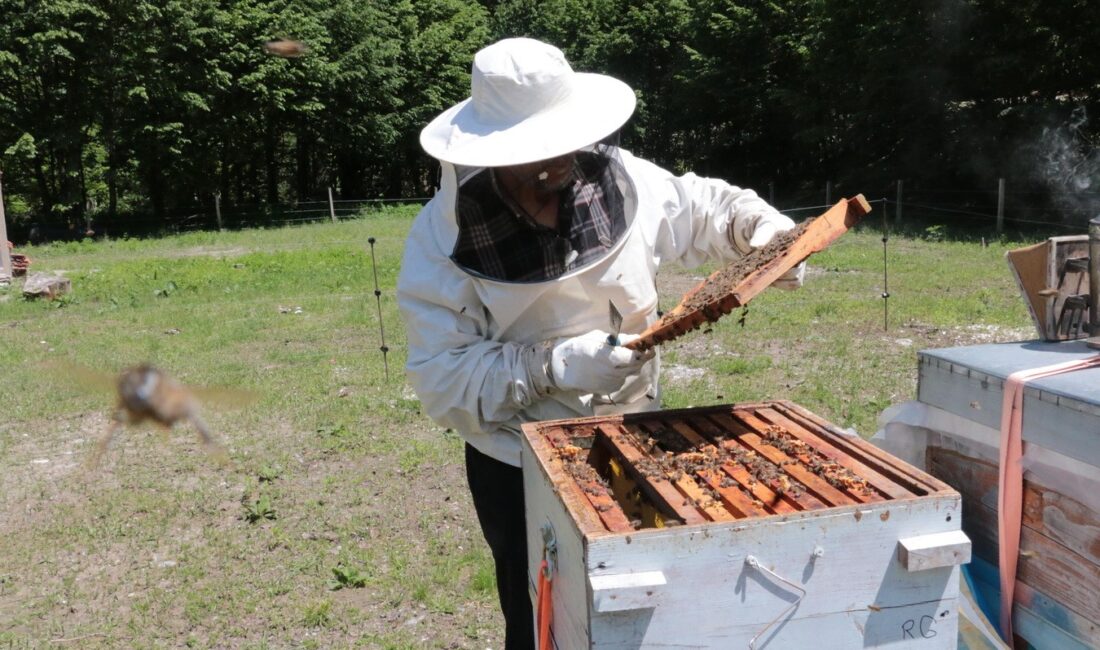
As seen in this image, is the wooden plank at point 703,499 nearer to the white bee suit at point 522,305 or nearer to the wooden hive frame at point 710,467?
the wooden hive frame at point 710,467

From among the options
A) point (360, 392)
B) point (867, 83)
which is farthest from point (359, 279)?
point (867, 83)

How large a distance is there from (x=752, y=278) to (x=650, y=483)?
0.43 m

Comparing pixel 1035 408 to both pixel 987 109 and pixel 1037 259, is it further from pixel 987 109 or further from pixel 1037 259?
pixel 987 109

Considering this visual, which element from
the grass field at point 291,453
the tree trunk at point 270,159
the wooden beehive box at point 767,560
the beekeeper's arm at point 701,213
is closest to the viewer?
the wooden beehive box at point 767,560

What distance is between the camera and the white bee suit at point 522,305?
81.7 inches

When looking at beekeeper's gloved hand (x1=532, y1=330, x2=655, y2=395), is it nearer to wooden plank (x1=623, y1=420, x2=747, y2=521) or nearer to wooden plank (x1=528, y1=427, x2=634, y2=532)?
wooden plank (x1=528, y1=427, x2=634, y2=532)

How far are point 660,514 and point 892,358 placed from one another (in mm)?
5270

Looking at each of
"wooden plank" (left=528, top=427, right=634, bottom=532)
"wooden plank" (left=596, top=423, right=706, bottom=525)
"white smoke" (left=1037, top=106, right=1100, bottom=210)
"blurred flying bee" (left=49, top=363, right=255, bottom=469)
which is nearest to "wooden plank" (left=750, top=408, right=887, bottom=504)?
"wooden plank" (left=596, top=423, right=706, bottom=525)

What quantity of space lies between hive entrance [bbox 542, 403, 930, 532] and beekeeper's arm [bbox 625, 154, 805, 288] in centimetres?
49

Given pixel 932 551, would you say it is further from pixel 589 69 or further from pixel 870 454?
pixel 589 69

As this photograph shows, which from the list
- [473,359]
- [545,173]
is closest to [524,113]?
[545,173]

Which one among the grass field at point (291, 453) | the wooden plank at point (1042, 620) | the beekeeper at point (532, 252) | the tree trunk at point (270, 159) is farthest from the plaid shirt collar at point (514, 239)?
the tree trunk at point (270, 159)

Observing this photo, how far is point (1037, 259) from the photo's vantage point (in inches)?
73.6

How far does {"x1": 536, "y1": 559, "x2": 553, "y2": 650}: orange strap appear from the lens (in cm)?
165
